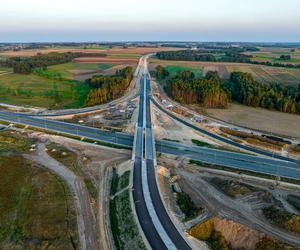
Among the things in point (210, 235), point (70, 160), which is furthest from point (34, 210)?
point (210, 235)

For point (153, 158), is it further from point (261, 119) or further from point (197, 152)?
point (261, 119)

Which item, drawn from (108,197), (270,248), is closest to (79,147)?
(108,197)

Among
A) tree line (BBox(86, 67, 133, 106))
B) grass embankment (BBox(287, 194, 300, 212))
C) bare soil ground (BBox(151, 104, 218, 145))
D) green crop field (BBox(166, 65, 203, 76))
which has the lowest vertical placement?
grass embankment (BBox(287, 194, 300, 212))

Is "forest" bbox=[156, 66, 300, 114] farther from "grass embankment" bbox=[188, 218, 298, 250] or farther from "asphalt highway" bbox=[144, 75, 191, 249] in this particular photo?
"grass embankment" bbox=[188, 218, 298, 250]

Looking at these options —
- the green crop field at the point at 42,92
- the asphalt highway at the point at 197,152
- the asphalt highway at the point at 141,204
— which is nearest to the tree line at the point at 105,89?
the green crop field at the point at 42,92

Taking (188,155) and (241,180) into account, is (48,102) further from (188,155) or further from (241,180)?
(241,180)

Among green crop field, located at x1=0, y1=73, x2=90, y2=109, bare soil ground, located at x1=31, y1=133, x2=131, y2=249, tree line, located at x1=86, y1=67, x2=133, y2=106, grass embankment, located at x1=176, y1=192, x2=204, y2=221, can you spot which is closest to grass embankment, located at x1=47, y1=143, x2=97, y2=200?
bare soil ground, located at x1=31, y1=133, x2=131, y2=249

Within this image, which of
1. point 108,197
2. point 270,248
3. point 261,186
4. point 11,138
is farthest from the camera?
point 11,138

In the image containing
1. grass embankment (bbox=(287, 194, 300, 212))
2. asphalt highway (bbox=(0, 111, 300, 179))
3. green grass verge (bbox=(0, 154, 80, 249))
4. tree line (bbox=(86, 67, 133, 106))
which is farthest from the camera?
tree line (bbox=(86, 67, 133, 106))

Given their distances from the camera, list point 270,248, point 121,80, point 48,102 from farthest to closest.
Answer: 1. point 121,80
2. point 48,102
3. point 270,248
